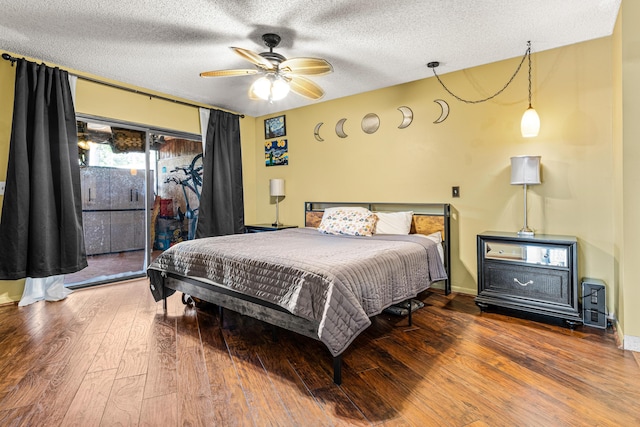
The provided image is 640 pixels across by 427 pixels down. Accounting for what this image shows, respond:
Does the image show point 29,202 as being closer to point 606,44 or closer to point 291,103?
point 291,103

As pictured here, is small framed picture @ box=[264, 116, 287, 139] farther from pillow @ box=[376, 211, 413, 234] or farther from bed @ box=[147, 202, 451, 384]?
pillow @ box=[376, 211, 413, 234]

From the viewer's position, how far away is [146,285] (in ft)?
12.9

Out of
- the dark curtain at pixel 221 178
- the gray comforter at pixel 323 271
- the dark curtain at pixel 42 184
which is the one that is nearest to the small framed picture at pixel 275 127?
the dark curtain at pixel 221 178

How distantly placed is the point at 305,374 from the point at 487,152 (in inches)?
108

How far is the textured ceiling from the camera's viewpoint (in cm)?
240

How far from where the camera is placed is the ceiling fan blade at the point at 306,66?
2.58 meters

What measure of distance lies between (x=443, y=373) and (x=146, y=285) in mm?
3421

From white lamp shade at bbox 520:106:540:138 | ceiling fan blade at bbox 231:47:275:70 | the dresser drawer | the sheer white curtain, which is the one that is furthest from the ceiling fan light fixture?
the sheer white curtain

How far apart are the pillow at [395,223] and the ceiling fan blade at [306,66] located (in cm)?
169

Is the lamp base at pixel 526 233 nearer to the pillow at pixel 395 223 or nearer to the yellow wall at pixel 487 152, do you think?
the yellow wall at pixel 487 152

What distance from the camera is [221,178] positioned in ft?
16.0

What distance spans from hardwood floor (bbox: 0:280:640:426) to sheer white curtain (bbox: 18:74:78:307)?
46cm

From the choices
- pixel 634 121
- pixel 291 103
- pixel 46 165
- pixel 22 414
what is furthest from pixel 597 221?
pixel 46 165

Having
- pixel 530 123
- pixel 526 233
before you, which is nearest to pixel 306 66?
pixel 530 123
